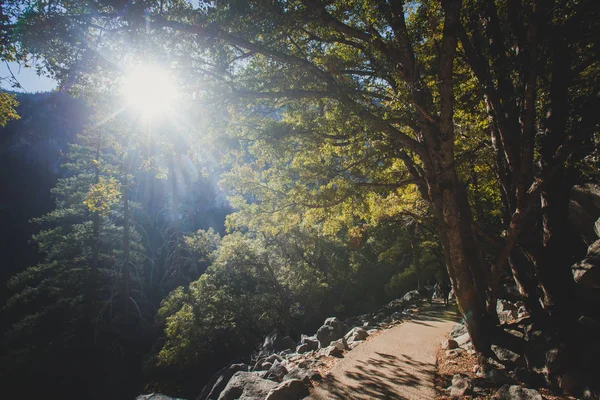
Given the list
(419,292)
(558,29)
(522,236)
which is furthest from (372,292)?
(558,29)

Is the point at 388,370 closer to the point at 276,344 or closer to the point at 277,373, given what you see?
the point at 277,373

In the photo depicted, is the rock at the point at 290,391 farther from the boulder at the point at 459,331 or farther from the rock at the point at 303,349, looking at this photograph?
the boulder at the point at 459,331

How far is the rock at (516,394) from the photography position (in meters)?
3.56

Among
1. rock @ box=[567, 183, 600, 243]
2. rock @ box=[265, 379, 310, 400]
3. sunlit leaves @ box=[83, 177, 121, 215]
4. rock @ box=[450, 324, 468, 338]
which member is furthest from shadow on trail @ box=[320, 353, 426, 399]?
sunlit leaves @ box=[83, 177, 121, 215]

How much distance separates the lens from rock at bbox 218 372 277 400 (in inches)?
217

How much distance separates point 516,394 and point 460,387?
1002mm

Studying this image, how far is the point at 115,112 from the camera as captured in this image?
204 inches

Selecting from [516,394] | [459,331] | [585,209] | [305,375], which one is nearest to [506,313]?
[459,331]

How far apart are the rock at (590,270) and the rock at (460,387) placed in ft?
11.2

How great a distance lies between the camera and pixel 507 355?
5.11 metres

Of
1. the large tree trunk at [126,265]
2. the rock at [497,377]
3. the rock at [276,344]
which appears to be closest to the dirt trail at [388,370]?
the rock at [497,377]

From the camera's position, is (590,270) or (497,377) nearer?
(497,377)

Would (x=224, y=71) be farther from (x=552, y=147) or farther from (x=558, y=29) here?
(x=552, y=147)

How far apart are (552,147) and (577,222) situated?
12.8 feet
